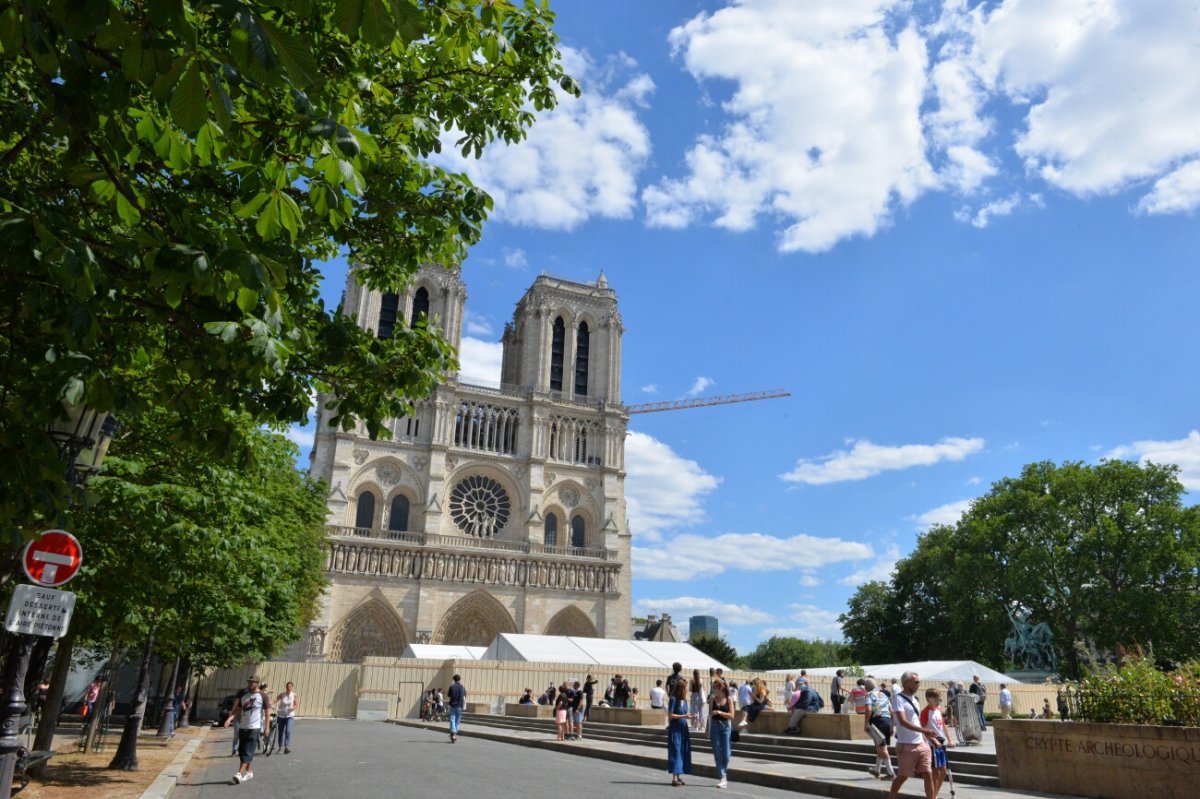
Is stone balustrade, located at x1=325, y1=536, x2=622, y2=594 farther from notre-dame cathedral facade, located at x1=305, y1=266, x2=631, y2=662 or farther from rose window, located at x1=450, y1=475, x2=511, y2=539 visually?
rose window, located at x1=450, y1=475, x2=511, y2=539

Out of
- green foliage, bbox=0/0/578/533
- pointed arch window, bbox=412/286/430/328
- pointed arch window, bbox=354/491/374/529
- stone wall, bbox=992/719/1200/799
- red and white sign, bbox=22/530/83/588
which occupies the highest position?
pointed arch window, bbox=412/286/430/328

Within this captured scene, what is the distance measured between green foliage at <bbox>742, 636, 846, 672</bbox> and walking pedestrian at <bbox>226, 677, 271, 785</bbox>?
99740mm

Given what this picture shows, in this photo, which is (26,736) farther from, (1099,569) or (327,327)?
(1099,569)

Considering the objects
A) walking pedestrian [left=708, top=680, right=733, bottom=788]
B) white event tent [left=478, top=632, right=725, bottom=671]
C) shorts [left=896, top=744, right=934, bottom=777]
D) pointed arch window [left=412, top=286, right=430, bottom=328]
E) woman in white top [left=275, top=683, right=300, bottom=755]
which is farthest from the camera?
pointed arch window [left=412, top=286, right=430, bottom=328]

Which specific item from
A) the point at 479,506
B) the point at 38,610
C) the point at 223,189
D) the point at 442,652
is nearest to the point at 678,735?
the point at 38,610

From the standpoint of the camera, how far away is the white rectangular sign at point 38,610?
18.5 feet

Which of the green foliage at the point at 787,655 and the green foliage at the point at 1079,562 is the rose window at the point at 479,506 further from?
the green foliage at the point at 787,655

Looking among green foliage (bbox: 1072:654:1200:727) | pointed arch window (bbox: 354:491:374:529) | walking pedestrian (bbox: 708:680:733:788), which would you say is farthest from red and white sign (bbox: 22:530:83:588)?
pointed arch window (bbox: 354:491:374:529)

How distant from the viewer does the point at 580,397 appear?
52.1 meters

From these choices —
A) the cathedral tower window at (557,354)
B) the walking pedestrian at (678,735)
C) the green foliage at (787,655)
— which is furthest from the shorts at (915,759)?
the green foliage at (787,655)

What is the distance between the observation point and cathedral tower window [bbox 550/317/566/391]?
5305cm

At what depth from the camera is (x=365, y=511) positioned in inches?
1820

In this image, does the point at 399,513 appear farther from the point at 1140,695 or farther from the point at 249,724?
the point at 1140,695

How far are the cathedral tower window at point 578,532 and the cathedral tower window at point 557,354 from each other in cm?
846
